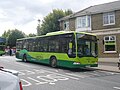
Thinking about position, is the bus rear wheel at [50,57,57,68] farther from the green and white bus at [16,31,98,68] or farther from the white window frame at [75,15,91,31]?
the white window frame at [75,15,91,31]

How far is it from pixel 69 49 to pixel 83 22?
18.5m

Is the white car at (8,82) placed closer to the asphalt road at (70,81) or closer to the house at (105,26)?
the asphalt road at (70,81)

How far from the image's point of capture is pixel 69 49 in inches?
703

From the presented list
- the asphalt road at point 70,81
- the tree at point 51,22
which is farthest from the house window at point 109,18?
the tree at point 51,22

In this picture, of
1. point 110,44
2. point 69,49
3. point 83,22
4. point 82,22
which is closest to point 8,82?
point 69,49

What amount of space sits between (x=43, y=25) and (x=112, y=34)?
24875 mm

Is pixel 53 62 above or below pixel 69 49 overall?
below

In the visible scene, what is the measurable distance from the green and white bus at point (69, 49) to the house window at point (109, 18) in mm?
12654

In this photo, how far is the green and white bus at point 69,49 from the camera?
17.6m

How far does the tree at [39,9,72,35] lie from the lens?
51.9 meters

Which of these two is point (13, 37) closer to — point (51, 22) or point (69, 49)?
point (51, 22)

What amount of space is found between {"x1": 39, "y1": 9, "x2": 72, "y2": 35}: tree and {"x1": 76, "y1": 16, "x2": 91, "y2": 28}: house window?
14996 millimetres

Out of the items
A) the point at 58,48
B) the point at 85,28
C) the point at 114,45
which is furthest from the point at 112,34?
the point at 58,48

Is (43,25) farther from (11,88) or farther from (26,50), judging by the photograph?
(11,88)
